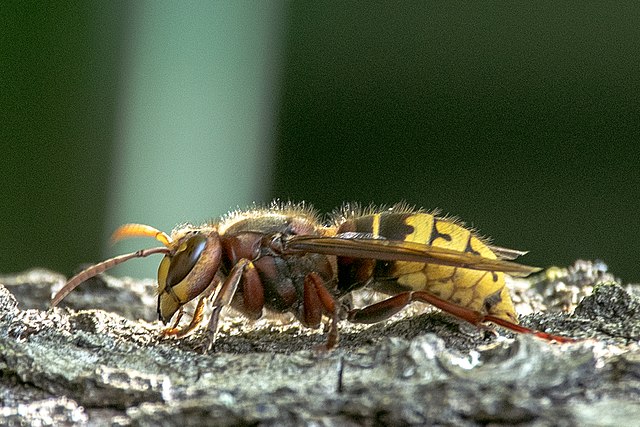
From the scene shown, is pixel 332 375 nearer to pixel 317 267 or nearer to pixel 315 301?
pixel 315 301

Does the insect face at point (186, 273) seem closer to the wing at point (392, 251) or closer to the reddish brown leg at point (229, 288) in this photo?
the reddish brown leg at point (229, 288)

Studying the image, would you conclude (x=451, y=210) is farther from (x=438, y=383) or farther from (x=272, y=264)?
(x=438, y=383)

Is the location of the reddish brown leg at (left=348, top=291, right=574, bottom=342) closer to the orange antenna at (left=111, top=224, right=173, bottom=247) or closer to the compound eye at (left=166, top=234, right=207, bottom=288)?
the compound eye at (left=166, top=234, right=207, bottom=288)

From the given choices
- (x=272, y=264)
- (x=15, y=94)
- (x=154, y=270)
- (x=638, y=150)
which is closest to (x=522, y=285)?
(x=272, y=264)

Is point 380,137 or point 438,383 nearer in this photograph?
point 438,383

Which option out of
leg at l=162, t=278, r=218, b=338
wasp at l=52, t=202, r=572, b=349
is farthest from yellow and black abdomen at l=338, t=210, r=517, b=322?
leg at l=162, t=278, r=218, b=338
